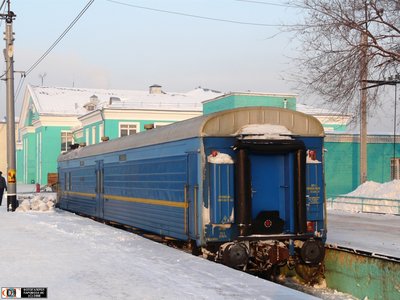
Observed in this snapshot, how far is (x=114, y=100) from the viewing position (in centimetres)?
5012

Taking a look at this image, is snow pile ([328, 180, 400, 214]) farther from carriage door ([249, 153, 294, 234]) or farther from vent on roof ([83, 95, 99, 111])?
vent on roof ([83, 95, 99, 111])

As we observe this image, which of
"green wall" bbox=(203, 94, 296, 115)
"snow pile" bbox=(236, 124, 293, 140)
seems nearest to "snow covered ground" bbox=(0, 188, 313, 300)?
"snow pile" bbox=(236, 124, 293, 140)

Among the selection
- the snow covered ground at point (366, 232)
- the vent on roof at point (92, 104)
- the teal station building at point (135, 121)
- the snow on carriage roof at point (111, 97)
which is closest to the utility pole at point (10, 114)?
the teal station building at point (135, 121)

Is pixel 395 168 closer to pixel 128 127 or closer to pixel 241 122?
pixel 128 127

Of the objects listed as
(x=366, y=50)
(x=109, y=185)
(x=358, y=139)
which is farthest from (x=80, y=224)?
(x=358, y=139)

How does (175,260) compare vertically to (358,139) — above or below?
below

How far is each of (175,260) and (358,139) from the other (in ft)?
80.2

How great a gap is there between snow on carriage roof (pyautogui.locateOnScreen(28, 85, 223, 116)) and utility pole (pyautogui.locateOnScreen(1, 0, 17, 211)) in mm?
22062

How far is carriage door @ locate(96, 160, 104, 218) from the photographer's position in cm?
1884

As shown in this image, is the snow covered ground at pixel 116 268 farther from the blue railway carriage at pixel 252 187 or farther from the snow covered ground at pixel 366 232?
the blue railway carriage at pixel 252 187

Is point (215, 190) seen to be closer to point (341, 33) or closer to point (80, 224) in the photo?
point (80, 224)

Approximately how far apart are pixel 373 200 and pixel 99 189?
1310cm

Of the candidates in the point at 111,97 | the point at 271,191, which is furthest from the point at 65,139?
the point at 271,191

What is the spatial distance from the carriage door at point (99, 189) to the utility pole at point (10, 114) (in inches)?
232
